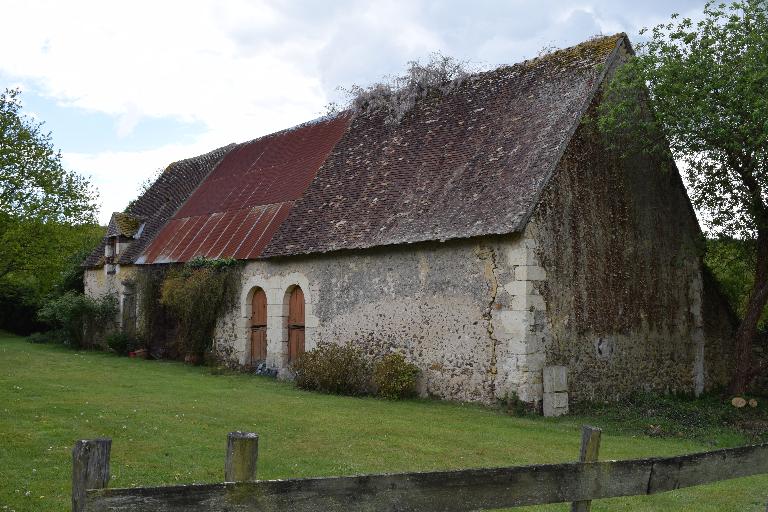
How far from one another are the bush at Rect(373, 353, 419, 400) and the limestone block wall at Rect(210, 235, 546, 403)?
25 cm

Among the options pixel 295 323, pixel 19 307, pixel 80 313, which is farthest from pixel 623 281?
pixel 19 307

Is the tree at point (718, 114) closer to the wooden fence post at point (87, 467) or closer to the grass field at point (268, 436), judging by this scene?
the grass field at point (268, 436)

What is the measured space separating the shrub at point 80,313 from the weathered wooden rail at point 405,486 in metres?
22.2

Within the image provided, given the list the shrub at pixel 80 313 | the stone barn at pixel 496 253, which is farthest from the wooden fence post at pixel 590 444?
the shrub at pixel 80 313

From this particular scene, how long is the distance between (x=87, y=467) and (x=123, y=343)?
2037 cm

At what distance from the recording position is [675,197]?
16609 millimetres

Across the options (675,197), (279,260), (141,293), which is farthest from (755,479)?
(141,293)

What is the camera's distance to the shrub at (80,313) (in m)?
24.3

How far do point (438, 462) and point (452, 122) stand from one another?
10004 mm

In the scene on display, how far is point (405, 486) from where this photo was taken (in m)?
3.68

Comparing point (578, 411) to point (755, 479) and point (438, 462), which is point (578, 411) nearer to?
point (755, 479)

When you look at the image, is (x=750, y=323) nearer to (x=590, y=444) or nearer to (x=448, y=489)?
(x=590, y=444)

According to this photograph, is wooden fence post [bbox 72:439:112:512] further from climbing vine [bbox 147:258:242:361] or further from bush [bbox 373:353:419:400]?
climbing vine [bbox 147:258:242:361]

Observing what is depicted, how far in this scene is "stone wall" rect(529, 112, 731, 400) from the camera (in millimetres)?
13656
